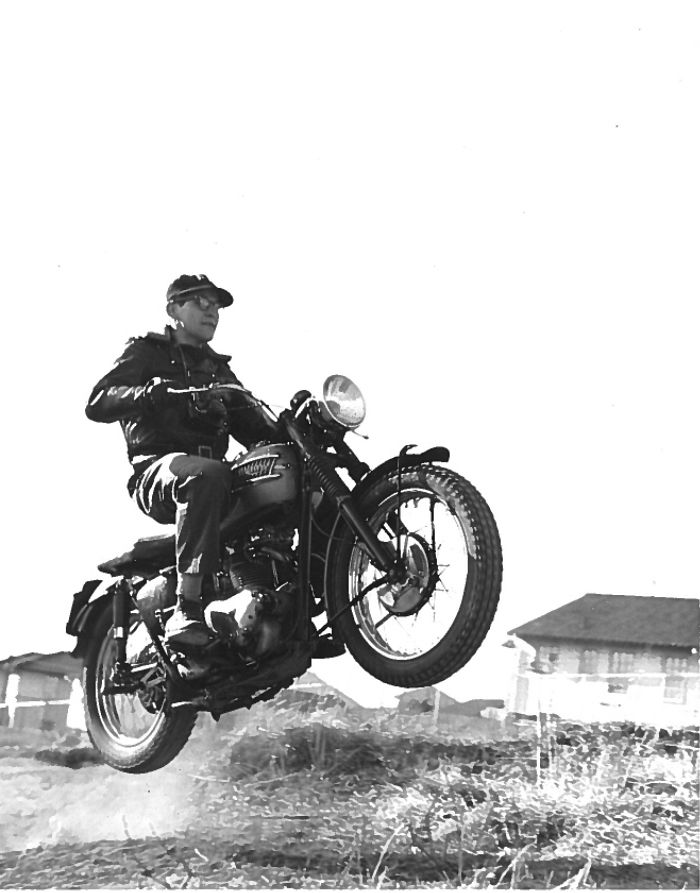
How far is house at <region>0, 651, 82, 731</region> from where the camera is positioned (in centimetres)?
339

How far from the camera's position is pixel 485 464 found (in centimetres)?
338

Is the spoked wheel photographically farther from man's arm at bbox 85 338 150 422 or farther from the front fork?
the front fork

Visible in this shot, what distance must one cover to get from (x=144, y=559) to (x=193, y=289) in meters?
0.89

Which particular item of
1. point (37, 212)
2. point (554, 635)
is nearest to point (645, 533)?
point (554, 635)

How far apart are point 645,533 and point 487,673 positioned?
0.73m

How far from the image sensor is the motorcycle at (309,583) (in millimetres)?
2727

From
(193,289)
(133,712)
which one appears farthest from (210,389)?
(133,712)

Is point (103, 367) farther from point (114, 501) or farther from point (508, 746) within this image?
point (508, 746)

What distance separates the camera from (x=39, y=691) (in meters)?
3.46

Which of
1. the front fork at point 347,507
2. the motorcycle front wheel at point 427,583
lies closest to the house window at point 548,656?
the motorcycle front wheel at point 427,583

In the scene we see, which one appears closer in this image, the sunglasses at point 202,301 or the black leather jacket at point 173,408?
the black leather jacket at point 173,408

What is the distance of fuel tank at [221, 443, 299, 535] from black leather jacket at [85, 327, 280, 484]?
91 millimetres

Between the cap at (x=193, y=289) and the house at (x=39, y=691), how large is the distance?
1.20 m

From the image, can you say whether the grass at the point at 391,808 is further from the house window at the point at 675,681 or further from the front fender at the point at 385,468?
the front fender at the point at 385,468
